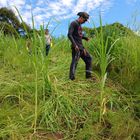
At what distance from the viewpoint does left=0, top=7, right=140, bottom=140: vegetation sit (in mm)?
5684

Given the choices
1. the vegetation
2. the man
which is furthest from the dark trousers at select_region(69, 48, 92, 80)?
the vegetation

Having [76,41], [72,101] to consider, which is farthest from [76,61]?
[72,101]

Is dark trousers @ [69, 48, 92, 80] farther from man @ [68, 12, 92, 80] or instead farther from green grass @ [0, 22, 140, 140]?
green grass @ [0, 22, 140, 140]

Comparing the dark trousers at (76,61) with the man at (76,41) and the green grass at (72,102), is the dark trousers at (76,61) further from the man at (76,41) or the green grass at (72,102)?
the green grass at (72,102)

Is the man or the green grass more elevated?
the man

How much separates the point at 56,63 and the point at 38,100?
271 cm

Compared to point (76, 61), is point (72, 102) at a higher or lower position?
lower

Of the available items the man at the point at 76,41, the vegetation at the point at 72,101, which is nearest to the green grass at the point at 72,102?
the vegetation at the point at 72,101

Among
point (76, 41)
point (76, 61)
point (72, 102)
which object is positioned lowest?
point (72, 102)

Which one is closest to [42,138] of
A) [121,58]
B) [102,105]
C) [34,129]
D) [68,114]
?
[34,129]

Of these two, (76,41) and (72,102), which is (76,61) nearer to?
Answer: (76,41)

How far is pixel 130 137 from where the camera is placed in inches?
224

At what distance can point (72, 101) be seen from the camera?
6.36 m

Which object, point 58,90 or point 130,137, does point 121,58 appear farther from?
point 130,137
